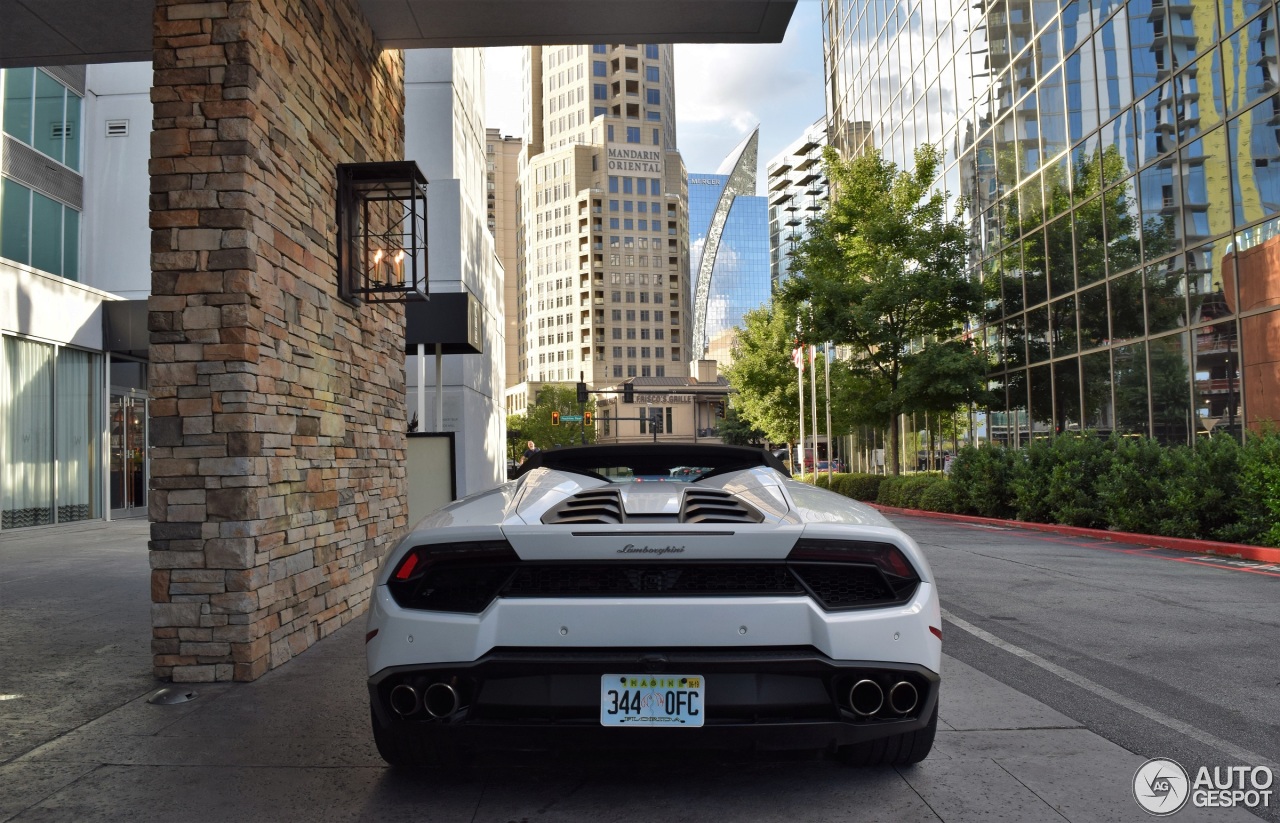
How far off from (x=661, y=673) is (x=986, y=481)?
1727 cm

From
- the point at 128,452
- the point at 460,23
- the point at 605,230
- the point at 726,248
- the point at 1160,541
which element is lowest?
the point at 1160,541

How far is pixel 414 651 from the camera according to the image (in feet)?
9.59

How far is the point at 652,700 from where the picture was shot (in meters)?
2.86

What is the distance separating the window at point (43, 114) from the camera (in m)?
19.8

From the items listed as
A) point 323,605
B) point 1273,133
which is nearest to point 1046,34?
point 1273,133

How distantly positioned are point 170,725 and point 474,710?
2.13 meters

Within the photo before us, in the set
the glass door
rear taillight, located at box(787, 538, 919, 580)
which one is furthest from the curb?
the glass door

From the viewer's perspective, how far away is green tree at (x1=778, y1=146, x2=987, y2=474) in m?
22.7

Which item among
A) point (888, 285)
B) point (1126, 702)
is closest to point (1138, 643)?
point (1126, 702)

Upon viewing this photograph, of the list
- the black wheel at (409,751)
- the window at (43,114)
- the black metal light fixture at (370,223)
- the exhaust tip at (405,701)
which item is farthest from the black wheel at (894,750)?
the window at (43,114)

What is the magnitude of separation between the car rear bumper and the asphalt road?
144 centimetres

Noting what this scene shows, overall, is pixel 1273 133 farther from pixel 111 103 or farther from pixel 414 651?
pixel 111 103

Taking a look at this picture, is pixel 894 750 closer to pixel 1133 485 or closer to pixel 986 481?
pixel 1133 485

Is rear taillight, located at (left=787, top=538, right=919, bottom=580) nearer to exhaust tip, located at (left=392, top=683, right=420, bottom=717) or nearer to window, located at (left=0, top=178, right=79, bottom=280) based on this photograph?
exhaust tip, located at (left=392, top=683, right=420, bottom=717)
